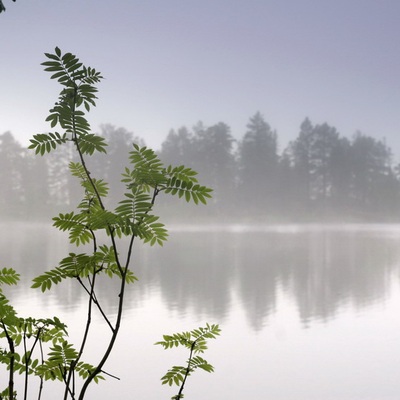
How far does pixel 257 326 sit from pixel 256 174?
110 feet

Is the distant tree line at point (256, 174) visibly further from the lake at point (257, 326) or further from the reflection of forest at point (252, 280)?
the lake at point (257, 326)

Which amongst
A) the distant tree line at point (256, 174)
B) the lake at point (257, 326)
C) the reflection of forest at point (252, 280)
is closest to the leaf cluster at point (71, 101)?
the lake at point (257, 326)

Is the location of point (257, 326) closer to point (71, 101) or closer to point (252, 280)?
point (252, 280)

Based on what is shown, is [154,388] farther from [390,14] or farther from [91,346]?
[390,14]

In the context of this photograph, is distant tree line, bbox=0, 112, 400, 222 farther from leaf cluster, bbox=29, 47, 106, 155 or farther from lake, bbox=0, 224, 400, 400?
leaf cluster, bbox=29, 47, 106, 155

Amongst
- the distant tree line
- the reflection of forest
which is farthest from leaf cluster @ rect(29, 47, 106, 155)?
the distant tree line

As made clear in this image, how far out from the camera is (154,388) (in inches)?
101

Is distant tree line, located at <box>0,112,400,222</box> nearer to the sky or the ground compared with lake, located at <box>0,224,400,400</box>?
nearer to the sky

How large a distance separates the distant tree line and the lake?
25.9 m

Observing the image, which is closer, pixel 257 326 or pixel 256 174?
pixel 257 326

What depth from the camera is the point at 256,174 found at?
37.1 metres

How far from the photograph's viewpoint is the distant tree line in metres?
33.3

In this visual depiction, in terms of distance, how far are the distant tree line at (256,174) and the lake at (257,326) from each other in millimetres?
25940

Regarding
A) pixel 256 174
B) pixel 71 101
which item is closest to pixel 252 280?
pixel 71 101
